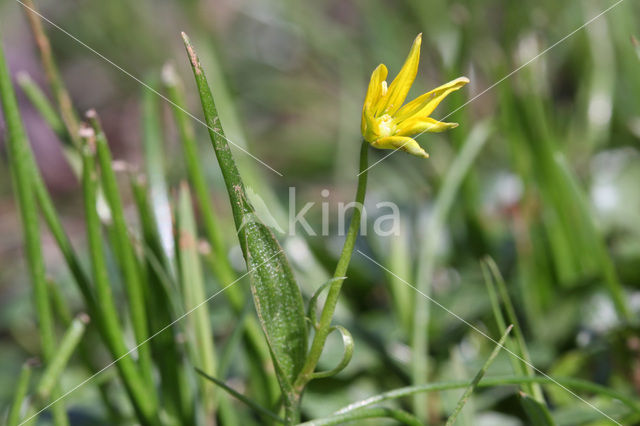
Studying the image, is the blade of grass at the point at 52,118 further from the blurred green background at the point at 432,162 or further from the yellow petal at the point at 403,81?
the yellow petal at the point at 403,81

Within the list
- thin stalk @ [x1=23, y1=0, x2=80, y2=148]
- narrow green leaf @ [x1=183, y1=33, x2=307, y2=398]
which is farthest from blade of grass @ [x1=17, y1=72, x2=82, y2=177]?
narrow green leaf @ [x1=183, y1=33, x2=307, y2=398]

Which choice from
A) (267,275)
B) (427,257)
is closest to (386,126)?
(267,275)

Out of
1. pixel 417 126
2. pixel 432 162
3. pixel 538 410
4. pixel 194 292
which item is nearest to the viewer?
pixel 417 126

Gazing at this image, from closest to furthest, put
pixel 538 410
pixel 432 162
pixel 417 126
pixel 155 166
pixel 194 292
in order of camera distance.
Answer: pixel 417 126 → pixel 538 410 → pixel 194 292 → pixel 155 166 → pixel 432 162

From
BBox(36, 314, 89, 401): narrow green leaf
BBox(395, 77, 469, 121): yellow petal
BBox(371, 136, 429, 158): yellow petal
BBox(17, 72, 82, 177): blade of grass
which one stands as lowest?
BBox(36, 314, 89, 401): narrow green leaf

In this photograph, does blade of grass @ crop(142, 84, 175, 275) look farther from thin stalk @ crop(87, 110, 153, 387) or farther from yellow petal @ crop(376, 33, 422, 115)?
yellow petal @ crop(376, 33, 422, 115)

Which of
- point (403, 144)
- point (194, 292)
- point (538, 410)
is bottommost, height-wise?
point (538, 410)

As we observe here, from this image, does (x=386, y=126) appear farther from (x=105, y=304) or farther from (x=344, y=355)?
(x=105, y=304)
